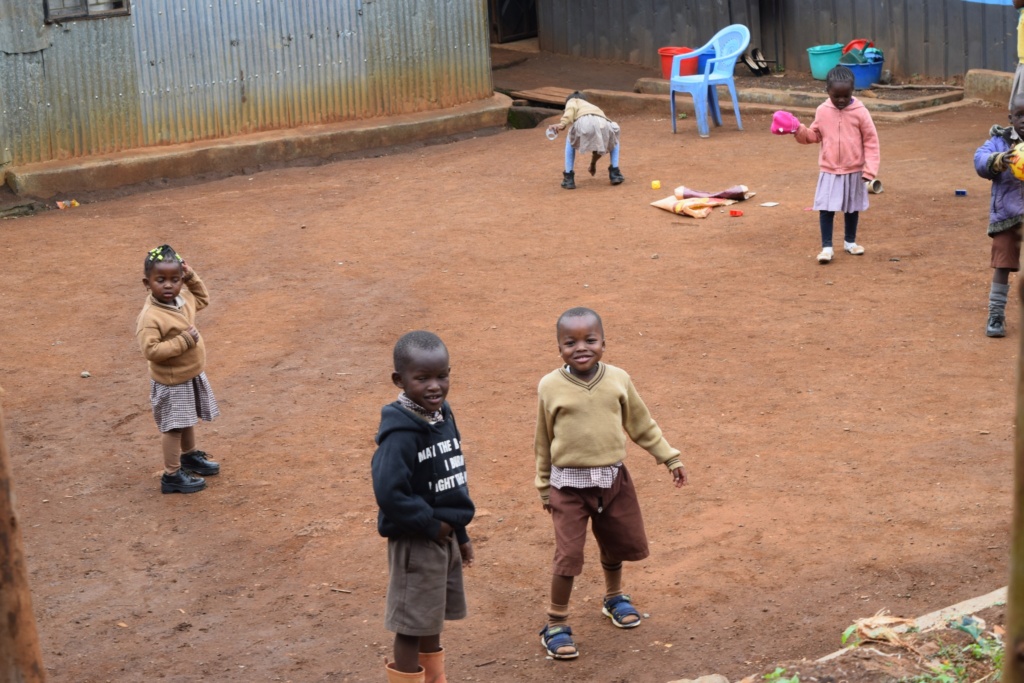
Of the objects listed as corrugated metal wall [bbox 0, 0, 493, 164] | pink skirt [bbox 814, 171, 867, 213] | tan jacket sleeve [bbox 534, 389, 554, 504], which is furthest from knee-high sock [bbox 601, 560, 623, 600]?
corrugated metal wall [bbox 0, 0, 493, 164]

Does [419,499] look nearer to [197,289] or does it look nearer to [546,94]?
[197,289]

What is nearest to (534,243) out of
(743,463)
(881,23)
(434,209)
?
(434,209)

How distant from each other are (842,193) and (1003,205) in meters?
1.92

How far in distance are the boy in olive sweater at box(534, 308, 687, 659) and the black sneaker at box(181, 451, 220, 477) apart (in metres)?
2.42

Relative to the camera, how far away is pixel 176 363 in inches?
249

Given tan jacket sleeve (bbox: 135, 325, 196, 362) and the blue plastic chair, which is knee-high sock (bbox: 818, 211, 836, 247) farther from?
the blue plastic chair

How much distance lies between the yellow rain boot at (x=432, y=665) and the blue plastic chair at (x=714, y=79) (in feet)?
36.6

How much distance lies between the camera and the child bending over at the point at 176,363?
6.15 m

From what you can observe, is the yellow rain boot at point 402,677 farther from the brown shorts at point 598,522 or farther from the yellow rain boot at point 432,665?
the brown shorts at point 598,522

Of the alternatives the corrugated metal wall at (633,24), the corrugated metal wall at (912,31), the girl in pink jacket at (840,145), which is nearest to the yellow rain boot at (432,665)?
the girl in pink jacket at (840,145)

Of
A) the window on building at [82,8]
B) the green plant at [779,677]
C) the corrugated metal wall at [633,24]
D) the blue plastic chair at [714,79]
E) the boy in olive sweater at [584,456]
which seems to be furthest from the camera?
the corrugated metal wall at [633,24]

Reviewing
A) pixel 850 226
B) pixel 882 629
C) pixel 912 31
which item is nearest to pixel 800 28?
pixel 912 31

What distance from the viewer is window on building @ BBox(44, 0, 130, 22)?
12.9 m

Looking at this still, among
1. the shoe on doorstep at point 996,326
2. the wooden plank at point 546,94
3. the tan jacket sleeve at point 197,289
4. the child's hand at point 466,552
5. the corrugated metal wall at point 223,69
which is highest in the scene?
the corrugated metal wall at point 223,69
